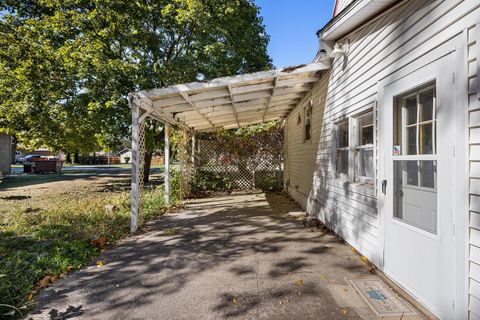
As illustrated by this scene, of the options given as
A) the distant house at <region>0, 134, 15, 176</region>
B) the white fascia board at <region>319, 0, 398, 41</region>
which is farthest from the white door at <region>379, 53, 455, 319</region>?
the distant house at <region>0, 134, 15, 176</region>

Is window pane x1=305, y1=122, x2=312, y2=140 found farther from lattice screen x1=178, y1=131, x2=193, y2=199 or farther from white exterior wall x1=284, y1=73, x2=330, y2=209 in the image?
lattice screen x1=178, y1=131, x2=193, y2=199

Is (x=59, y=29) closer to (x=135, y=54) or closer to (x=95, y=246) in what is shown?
(x=135, y=54)

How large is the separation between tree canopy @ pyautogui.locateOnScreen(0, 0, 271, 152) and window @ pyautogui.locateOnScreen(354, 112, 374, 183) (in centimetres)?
698

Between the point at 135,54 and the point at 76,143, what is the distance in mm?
4576

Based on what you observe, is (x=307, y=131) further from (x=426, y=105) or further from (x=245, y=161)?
(x=426, y=105)

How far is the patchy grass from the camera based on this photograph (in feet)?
9.87

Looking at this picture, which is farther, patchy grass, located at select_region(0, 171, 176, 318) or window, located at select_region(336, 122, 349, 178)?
window, located at select_region(336, 122, 349, 178)

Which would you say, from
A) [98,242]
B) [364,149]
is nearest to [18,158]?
[98,242]

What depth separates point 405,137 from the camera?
289 centimetres

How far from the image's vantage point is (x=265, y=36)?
12195 millimetres

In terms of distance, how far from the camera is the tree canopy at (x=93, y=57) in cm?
905

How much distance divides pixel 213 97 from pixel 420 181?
4.31 metres

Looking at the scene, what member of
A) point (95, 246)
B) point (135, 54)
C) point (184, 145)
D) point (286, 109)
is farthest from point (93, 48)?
point (95, 246)

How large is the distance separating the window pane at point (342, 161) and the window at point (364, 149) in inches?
19.7
